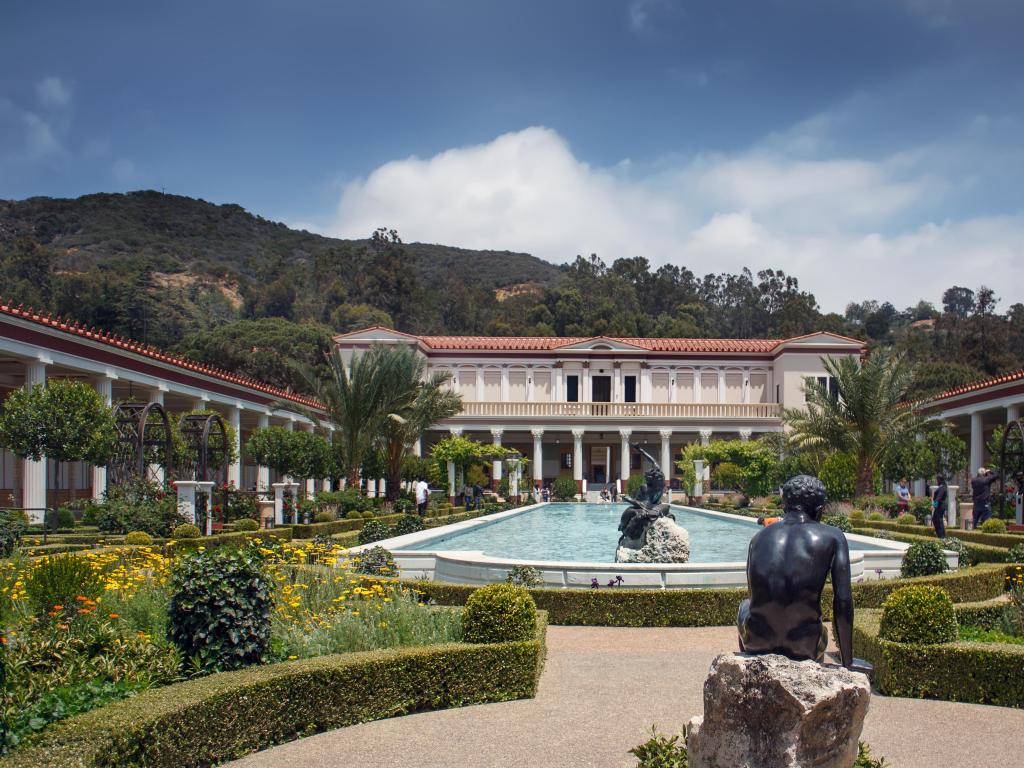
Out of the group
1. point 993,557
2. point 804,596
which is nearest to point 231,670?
point 804,596

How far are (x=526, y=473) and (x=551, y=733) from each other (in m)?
45.7

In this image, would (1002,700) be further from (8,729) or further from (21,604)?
(21,604)

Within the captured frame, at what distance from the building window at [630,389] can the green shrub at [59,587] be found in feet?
148

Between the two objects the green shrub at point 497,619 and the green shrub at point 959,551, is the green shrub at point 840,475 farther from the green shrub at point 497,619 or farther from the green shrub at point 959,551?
the green shrub at point 497,619

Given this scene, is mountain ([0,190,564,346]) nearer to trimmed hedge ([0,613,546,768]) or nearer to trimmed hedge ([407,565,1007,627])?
trimmed hedge ([407,565,1007,627])

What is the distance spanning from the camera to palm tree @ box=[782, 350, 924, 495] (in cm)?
2628

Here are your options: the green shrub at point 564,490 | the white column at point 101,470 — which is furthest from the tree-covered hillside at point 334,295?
the white column at point 101,470

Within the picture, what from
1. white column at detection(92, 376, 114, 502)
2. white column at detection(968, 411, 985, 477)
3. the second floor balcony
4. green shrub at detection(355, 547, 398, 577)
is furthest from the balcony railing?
green shrub at detection(355, 547, 398, 577)

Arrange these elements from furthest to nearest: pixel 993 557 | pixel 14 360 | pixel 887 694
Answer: pixel 14 360 → pixel 993 557 → pixel 887 694

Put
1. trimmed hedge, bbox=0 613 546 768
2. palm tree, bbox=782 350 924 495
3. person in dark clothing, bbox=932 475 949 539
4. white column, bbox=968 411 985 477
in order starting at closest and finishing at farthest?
trimmed hedge, bbox=0 613 546 768 < person in dark clothing, bbox=932 475 949 539 < palm tree, bbox=782 350 924 495 < white column, bbox=968 411 985 477

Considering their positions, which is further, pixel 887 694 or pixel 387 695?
pixel 887 694

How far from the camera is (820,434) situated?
27.5 m

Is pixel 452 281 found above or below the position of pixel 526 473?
above

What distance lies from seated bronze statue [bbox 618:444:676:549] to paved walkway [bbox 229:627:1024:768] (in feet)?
16.6
